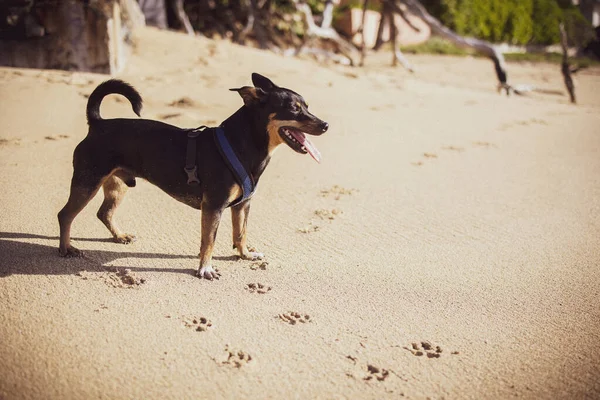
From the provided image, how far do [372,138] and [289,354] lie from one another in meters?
4.86

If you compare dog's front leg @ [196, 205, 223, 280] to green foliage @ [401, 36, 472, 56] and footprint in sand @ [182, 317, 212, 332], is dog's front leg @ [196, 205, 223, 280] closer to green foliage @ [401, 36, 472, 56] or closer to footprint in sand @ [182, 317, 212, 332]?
footprint in sand @ [182, 317, 212, 332]

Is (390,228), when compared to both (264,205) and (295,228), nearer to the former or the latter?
(295,228)

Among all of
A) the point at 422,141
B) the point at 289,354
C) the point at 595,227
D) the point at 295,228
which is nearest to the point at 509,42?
the point at 422,141

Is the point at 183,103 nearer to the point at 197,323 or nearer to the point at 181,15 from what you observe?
the point at 197,323

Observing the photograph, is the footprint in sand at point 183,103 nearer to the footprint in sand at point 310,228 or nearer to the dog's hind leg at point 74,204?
the footprint in sand at point 310,228

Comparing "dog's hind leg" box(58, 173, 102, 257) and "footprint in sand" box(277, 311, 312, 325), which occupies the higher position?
"dog's hind leg" box(58, 173, 102, 257)

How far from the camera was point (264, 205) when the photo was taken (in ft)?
15.8

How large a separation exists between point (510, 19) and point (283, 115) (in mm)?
20134

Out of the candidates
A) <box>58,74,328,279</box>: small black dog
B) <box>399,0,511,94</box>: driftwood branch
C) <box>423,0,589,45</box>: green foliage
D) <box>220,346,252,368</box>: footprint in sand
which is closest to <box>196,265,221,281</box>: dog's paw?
<box>58,74,328,279</box>: small black dog

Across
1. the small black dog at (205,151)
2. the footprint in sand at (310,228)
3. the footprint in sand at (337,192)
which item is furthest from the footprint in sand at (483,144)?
the small black dog at (205,151)

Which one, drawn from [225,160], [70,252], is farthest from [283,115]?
[70,252]

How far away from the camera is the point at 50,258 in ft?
11.6

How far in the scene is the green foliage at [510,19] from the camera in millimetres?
19591

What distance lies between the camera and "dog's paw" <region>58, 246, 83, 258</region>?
3.54 metres
